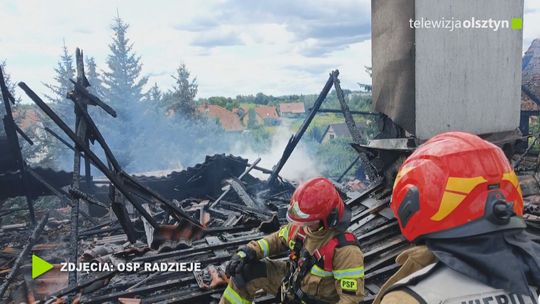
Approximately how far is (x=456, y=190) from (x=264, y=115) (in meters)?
45.0

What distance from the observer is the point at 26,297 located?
20.5 feet

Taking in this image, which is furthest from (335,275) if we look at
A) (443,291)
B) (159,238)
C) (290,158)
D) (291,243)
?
(290,158)

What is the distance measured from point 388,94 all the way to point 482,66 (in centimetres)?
134

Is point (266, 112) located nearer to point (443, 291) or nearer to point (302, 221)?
point (302, 221)

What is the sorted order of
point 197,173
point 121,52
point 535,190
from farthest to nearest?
point 121,52, point 197,173, point 535,190

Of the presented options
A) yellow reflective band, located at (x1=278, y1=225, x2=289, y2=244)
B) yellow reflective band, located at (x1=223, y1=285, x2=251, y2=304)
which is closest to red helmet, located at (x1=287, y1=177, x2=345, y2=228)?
yellow reflective band, located at (x1=278, y1=225, x2=289, y2=244)

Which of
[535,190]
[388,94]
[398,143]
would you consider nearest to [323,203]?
[398,143]

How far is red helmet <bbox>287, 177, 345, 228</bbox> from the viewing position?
3.30 m

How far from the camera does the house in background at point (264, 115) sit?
44406mm

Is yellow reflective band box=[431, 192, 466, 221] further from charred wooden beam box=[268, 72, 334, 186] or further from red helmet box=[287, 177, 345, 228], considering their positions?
charred wooden beam box=[268, 72, 334, 186]

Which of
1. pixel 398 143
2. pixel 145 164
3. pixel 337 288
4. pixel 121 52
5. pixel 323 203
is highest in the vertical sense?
pixel 121 52

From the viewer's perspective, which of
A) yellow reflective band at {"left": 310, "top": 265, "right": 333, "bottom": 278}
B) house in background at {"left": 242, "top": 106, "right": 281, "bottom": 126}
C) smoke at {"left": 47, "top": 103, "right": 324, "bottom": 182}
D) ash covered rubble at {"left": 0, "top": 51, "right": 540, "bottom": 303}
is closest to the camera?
yellow reflective band at {"left": 310, "top": 265, "right": 333, "bottom": 278}

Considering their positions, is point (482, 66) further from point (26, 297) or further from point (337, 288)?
point (26, 297)

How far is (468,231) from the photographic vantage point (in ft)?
4.48
